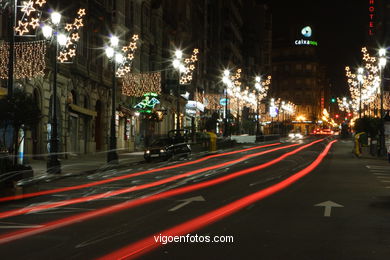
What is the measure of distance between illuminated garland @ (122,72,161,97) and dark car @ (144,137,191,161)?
36.5ft

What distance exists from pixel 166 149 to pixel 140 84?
1529 centimetres

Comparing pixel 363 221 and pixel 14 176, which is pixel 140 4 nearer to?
pixel 14 176

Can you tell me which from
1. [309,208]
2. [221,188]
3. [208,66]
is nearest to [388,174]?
[221,188]

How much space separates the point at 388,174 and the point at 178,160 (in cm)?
1439

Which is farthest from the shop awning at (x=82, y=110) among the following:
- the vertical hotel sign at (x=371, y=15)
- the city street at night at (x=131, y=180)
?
the vertical hotel sign at (x=371, y=15)

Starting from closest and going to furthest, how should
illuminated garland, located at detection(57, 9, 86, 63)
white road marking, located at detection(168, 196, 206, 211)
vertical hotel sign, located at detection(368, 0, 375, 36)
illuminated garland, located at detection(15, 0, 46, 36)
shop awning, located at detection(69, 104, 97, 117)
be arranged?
white road marking, located at detection(168, 196, 206, 211) < illuminated garland, located at detection(15, 0, 46, 36) < illuminated garland, located at detection(57, 9, 86, 63) < shop awning, located at detection(69, 104, 97, 117) < vertical hotel sign, located at detection(368, 0, 375, 36)

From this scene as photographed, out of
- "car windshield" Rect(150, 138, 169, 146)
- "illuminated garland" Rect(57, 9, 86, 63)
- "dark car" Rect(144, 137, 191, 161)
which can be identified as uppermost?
"illuminated garland" Rect(57, 9, 86, 63)

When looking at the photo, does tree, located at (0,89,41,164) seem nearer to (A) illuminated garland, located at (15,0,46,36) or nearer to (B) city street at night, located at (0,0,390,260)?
(B) city street at night, located at (0,0,390,260)

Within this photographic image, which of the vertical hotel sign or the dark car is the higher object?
the vertical hotel sign

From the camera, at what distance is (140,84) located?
50000 mm

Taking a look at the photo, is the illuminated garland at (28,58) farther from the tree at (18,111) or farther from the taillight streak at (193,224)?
the taillight streak at (193,224)

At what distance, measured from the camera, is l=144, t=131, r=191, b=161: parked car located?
3522 cm

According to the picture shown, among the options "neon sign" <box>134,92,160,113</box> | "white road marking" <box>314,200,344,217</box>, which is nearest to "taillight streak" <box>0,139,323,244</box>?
"white road marking" <box>314,200,344,217</box>

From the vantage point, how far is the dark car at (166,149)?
35.2m
